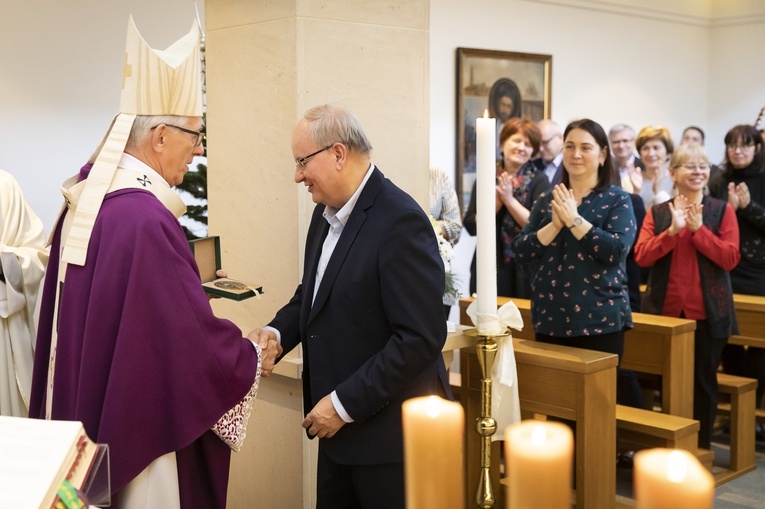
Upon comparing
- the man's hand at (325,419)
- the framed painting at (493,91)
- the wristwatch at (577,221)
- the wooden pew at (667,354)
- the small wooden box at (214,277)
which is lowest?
the wooden pew at (667,354)

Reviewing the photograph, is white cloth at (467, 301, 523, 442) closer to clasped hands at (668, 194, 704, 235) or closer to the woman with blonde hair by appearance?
clasped hands at (668, 194, 704, 235)

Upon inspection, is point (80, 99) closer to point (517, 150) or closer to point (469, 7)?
point (517, 150)

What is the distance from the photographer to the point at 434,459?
754 mm

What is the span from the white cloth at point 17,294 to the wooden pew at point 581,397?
5.96 feet

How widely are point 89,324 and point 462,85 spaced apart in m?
5.93

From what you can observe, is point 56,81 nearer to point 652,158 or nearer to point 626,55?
point 652,158

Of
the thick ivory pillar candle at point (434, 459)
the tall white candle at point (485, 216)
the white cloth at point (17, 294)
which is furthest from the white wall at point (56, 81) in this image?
the thick ivory pillar candle at point (434, 459)

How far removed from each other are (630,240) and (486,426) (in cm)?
181

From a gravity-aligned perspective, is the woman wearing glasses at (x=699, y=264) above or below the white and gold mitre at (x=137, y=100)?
below

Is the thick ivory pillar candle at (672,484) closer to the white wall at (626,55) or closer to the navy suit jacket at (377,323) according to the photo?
A: the navy suit jacket at (377,323)

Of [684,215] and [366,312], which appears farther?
[684,215]

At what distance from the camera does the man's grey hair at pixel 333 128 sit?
2.44 metres

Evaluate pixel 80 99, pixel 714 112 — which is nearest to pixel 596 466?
pixel 80 99

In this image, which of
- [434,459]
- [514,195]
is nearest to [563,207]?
[514,195]
